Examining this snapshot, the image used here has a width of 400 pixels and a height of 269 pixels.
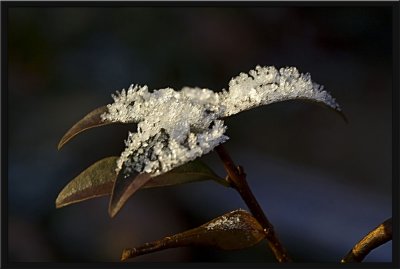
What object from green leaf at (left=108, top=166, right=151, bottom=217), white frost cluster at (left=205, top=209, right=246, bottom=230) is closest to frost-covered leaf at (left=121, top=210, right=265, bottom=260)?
white frost cluster at (left=205, top=209, right=246, bottom=230)

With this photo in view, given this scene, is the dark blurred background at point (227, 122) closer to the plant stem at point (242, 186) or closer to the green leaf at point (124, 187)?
the plant stem at point (242, 186)

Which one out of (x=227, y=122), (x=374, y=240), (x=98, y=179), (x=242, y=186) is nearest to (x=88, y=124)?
(x=98, y=179)

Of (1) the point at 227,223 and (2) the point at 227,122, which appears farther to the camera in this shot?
(2) the point at 227,122

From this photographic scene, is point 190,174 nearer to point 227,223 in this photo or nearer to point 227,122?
point 227,223

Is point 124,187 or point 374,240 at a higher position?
point 124,187

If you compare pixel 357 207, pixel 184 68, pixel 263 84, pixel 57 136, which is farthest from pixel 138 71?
pixel 263 84

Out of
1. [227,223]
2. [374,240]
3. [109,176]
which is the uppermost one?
[109,176]

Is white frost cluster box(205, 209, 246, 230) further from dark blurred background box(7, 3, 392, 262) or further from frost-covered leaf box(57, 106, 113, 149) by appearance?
dark blurred background box(7, 3, 392, 262)
